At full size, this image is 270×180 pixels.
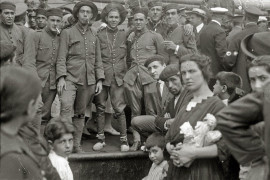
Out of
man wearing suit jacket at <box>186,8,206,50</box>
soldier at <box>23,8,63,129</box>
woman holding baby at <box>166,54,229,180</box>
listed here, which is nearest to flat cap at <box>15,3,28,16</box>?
soldier at <box>23,8,63,129</box>

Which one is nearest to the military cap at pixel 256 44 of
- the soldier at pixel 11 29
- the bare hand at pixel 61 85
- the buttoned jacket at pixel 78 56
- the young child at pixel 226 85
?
the young child at pixel 226 85

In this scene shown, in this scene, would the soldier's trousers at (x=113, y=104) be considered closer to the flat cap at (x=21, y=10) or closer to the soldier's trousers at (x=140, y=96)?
the soldier's trousers at (x=140, y=96)

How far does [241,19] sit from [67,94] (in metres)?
4.14

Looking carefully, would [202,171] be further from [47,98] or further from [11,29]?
[11,29]

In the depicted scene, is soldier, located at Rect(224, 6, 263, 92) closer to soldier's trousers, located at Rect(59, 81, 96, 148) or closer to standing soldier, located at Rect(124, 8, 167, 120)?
standing soldier, located at Rect(124, 8, 167, 120)

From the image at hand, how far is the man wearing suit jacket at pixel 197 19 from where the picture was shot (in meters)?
9.97

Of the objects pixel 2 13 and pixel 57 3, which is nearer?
pixel 2 13

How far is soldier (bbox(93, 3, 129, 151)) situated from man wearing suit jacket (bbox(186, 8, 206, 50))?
130cm

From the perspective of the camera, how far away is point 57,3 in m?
12.6

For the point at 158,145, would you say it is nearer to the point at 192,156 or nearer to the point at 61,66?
the point at 192,156

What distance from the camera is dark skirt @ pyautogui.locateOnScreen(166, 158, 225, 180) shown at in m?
5.80

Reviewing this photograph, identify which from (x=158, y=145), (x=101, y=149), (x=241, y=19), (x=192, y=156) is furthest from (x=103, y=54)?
(x=192, y=156)

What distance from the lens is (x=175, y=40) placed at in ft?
30.8

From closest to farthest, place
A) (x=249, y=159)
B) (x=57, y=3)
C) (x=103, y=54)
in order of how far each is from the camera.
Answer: (x=249, y=159) → (x=103, y=54) → (x=57, y=3)
